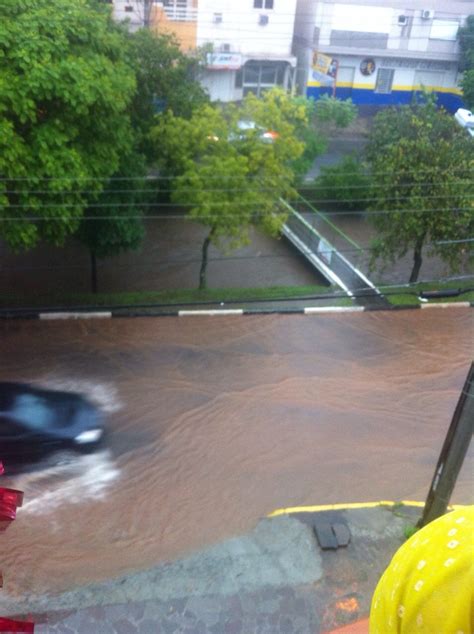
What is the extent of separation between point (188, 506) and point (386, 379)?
446 cm

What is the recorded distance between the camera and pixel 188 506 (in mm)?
7887

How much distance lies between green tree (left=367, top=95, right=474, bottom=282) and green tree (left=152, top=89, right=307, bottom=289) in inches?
92.7

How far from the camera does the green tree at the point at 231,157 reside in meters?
12.2

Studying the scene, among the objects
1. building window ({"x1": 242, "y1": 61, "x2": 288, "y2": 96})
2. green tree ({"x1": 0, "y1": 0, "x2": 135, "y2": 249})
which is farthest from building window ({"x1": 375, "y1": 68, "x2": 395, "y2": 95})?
green tree ({"x1": 0, "y1": 0, "x2": 135, "y2": 249})

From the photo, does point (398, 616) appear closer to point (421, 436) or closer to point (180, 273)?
point (421, 436)

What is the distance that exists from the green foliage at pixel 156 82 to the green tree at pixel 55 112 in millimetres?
2013

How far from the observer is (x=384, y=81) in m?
20.5

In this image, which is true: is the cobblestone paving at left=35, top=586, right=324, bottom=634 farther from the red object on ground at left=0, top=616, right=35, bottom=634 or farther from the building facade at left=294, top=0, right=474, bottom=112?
the building facade at left=294, top=0, right=474, bottom=112

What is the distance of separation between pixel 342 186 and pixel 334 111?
2.87 meters

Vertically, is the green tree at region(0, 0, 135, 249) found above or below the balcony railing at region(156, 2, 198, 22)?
below

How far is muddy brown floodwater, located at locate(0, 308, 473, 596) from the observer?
740 centimetres

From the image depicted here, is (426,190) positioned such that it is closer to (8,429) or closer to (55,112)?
(55,112)

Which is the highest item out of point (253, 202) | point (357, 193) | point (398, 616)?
point (398, 616)

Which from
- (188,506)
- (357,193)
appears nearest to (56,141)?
(188,506)
